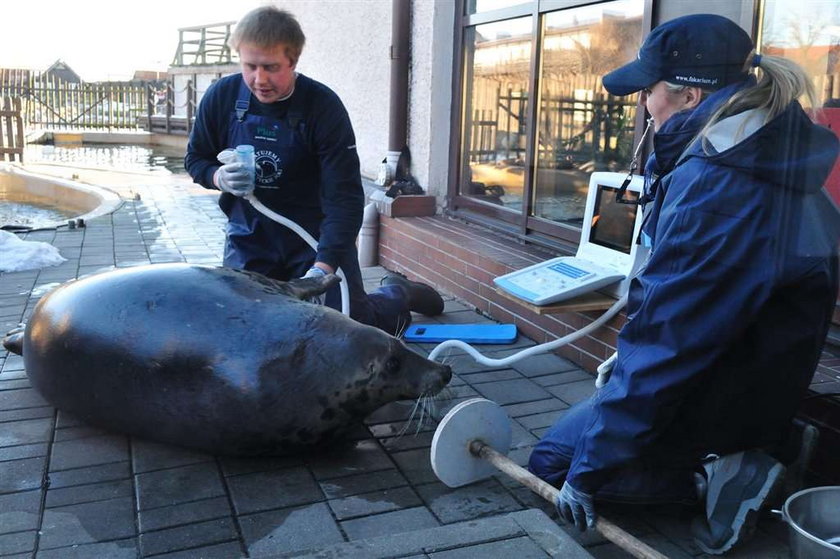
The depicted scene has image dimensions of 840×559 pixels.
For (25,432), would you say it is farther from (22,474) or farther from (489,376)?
(489,376)

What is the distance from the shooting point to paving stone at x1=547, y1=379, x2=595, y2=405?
13.5ft

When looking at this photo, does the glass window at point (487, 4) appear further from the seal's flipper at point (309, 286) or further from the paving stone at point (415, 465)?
the paving stone at point (415, 465)

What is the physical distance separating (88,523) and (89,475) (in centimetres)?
39

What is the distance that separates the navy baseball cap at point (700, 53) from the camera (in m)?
2.61

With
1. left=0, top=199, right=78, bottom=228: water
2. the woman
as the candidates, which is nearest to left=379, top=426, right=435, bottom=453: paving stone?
the woman

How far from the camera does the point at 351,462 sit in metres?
3.39

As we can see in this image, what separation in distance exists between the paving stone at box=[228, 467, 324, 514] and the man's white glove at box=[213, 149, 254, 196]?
4.76 feet

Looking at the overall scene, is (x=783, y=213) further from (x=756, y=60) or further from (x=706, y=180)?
(x=756, y=60)

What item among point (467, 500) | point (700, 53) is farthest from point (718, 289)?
point (467, 500)

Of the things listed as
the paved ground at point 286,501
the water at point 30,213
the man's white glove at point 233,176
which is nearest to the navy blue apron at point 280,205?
the man's white glove at point 233,176

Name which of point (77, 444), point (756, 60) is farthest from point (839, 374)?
point (77, 444)

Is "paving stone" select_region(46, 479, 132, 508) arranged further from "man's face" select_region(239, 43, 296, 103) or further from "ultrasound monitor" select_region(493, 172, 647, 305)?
"ultrasound monitor" select_region(493, 172, 647, 305)

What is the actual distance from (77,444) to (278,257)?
4.56 ft

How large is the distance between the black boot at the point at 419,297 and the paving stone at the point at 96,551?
2.70m
